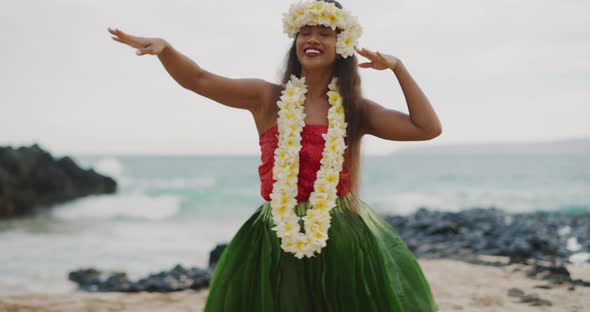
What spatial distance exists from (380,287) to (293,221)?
1.41 ft

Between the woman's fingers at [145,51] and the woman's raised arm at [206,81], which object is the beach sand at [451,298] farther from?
the woman's fingers at [145,51]

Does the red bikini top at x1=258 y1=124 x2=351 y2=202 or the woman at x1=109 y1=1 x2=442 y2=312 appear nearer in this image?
the woman at x1=109 y1=1 x2=442 y2=312

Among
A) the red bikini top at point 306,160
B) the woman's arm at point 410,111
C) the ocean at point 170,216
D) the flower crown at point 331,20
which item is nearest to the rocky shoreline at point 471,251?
the ocean at point 170,216

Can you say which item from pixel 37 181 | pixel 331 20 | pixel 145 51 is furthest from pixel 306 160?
pixel 37 181

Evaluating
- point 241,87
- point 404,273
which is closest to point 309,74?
point 241,87

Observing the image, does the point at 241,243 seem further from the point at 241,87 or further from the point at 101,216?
the point at 101,216

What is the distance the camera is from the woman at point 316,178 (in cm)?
229

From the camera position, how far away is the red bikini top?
2404mm

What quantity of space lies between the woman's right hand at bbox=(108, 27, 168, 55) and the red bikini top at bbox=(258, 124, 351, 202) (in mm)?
565

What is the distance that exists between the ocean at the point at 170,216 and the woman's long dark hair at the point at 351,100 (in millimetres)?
113

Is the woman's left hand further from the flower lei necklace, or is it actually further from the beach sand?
the beach sand

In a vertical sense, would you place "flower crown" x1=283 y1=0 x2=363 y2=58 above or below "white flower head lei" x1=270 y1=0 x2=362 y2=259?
above

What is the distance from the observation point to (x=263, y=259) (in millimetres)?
2328

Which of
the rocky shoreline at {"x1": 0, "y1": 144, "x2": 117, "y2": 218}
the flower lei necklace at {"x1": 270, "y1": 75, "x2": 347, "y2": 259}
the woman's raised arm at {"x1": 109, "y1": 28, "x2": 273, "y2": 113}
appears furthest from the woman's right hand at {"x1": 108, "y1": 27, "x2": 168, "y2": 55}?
the rocky shoreline at {"x1": 0, "y1": 144, "x2": 117, "y2": 218}
